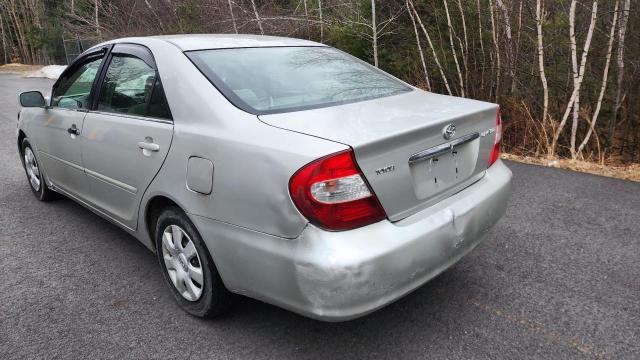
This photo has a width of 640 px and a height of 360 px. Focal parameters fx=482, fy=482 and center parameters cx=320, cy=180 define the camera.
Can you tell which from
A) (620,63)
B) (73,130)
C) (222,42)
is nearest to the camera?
(222,42)

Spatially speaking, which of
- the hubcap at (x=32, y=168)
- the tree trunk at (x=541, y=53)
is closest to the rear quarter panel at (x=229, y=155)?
the hubcap at (x=32, y=168)

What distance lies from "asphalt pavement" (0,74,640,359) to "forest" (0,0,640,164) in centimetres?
237

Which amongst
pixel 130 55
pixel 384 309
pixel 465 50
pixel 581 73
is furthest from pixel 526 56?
pixel 130 55

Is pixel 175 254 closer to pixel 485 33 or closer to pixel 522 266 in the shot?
pixel 522 266

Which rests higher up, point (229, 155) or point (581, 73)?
point (229, 155)

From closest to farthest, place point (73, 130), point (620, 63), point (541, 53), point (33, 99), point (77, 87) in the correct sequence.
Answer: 1. point (73, 130)
2. point (77, 87)
3. point (33, 99)
4. point (620, 63)
5. point (541, 53)

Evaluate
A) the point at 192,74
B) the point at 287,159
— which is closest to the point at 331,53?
the point at 192,74

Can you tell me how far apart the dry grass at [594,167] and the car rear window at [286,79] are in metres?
3.16

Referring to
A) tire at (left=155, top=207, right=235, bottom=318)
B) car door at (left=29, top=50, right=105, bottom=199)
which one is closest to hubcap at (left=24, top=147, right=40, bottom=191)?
car door at (left=29, top=50, right=105, bottom=199)

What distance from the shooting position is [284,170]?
196 centimetres

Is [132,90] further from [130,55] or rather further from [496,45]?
[496,45]

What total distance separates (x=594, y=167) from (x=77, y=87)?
5144mm

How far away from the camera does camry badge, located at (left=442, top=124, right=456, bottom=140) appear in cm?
232

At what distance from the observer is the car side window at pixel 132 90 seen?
8.97ft
